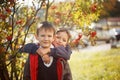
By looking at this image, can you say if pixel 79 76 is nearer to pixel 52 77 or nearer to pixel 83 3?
pixel 83 3

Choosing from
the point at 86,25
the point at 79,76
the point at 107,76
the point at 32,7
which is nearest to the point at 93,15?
the point at 86,25

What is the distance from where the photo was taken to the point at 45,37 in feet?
11.7

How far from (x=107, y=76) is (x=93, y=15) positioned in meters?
1.80

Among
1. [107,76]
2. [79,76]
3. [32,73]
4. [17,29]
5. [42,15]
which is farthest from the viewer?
[79,76]

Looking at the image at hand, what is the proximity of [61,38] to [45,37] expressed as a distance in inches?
16.2

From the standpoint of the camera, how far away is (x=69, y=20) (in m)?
5.52

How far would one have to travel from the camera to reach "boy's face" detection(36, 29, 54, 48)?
3562 millimetres

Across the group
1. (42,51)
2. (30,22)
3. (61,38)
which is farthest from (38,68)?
(30,22)

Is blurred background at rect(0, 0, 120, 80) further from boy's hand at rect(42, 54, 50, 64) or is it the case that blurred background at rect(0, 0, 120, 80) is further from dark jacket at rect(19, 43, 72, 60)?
boy's hand at rect(42, 54, 50, 64)

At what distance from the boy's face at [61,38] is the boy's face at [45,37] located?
0.33m

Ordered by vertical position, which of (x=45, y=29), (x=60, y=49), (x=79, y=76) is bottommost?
(x=79, y=76)

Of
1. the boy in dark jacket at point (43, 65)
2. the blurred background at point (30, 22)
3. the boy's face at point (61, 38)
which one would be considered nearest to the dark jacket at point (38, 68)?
the boy in dark jacket at point (43, 65)

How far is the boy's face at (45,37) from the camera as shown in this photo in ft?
11.7

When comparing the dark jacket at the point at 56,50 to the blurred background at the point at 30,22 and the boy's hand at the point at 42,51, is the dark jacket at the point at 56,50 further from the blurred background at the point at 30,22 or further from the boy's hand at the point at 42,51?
the blurred background at the point at 30,22
